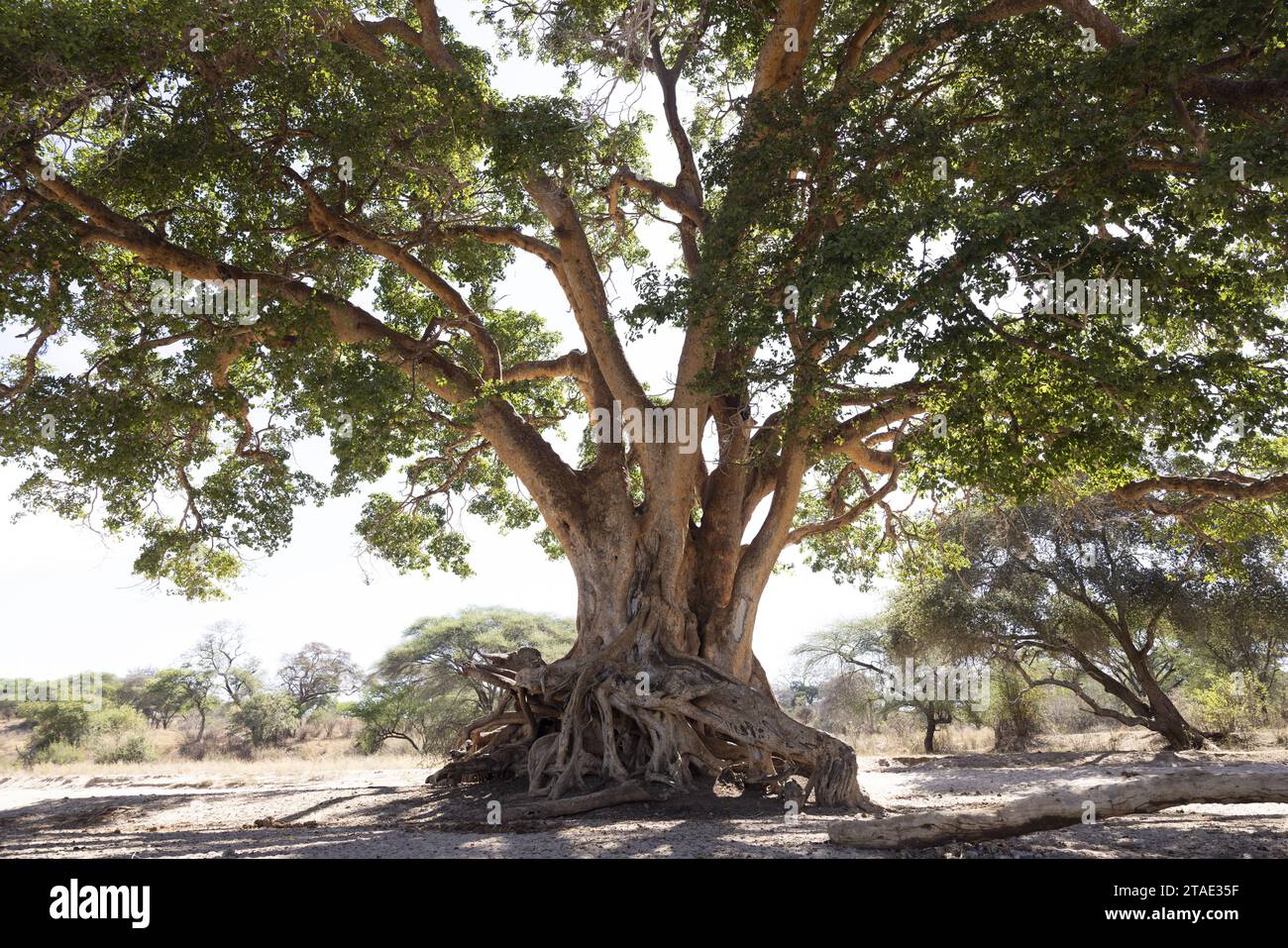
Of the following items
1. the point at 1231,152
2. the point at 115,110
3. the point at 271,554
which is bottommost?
the point at 271,554

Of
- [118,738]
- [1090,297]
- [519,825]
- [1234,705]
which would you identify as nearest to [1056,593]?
[1234,705]

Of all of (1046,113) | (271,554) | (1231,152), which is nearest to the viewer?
(1231,152)

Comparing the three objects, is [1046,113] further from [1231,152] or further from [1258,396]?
[1258,396]

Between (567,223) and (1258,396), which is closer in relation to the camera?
(1258,396)

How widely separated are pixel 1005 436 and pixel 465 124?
5.85 metres

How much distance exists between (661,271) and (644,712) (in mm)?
4522

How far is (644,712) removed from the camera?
28.6ft

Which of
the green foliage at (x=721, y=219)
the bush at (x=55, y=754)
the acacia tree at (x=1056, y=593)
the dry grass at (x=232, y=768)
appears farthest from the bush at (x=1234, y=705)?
the bush at (x=55, y=754)
